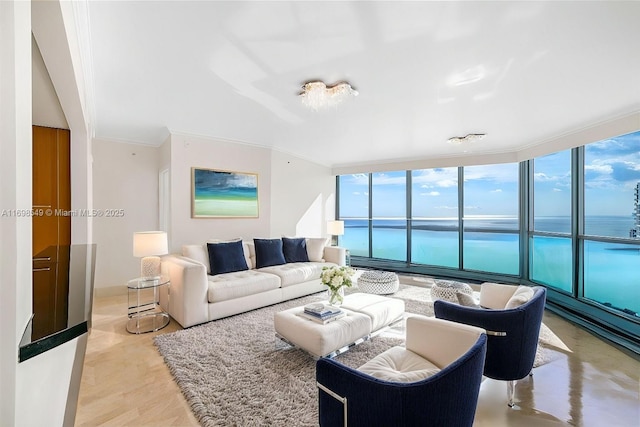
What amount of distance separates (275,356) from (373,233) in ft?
16.2

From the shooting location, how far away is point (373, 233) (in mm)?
7211

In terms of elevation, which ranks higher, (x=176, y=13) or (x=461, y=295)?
(x=176, y=13)

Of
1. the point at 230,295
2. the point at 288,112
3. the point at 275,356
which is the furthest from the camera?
the point at 288,112

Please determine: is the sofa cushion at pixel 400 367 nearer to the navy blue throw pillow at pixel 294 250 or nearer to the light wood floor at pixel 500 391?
the light wood floor at pixel 500 391

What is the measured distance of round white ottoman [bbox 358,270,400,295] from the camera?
4.55 meters

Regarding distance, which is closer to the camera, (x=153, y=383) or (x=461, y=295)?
(x=153, y=383)

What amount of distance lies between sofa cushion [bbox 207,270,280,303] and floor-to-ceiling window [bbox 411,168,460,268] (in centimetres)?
387

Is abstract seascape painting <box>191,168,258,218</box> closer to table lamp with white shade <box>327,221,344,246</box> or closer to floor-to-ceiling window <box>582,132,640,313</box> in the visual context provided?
table lamp with white shade <box>327,221,344,246</box>

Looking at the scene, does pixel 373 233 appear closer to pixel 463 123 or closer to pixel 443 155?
pixel 443 155

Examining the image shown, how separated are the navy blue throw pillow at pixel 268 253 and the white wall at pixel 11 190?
389 cm

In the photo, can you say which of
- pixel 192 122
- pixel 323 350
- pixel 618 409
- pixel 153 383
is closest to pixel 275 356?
pixel 323 350

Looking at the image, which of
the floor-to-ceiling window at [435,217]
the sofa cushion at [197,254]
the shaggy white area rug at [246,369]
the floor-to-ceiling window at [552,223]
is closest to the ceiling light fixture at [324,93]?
the sofa cushion at [197,254]

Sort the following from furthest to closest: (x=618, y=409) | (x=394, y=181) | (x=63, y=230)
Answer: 1. (x=394, y=181)
2. (x=63, y=230)
3. (x=618, y=409)

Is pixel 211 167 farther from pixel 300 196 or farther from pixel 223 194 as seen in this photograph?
pixel 300 196
